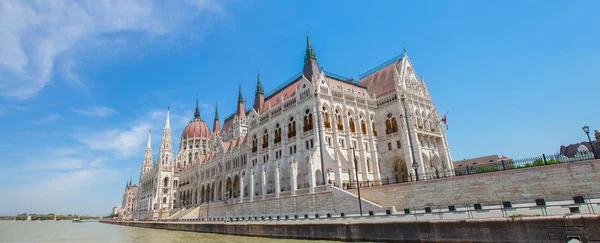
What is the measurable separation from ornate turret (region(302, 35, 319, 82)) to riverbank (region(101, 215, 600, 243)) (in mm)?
32033

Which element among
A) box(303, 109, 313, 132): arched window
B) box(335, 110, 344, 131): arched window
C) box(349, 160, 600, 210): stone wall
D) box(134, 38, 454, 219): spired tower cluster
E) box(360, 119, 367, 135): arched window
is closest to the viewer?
box(349, 160, 600, 210): stone wall

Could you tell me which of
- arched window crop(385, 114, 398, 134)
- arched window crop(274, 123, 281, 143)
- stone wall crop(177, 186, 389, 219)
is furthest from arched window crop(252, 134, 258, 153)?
arched window crop(385, 114, 398, 134)

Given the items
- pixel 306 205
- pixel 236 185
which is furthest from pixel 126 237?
pixel 236 185

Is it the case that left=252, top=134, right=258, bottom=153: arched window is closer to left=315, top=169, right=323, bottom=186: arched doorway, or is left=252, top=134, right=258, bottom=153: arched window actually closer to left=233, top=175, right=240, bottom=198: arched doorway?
left=233, top=175, right=240, bottom=198: arched doorway

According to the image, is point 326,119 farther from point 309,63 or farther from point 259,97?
point 259,97

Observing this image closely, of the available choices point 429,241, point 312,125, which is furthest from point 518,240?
point 312,125

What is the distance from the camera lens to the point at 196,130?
113438mm

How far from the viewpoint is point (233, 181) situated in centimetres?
6494

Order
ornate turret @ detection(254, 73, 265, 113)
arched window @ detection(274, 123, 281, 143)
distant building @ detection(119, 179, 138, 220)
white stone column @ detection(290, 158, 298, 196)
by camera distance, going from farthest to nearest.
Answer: distant building @ detection(119, 179, 138, 220)
ornate turret @ detection(254, 73, 265, 113)
arched window @ detection(274, 123, 281, 143)
white stone column @ detection(290, 158, 298, 196)

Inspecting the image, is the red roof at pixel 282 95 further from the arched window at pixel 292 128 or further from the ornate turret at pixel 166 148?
the ornate turret at pixel 166 148

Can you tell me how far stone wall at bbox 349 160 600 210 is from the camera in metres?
21.9

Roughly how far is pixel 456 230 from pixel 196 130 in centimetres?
10793

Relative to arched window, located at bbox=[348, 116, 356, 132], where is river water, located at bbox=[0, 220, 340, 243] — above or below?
below

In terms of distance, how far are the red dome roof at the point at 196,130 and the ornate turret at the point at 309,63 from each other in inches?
2722
